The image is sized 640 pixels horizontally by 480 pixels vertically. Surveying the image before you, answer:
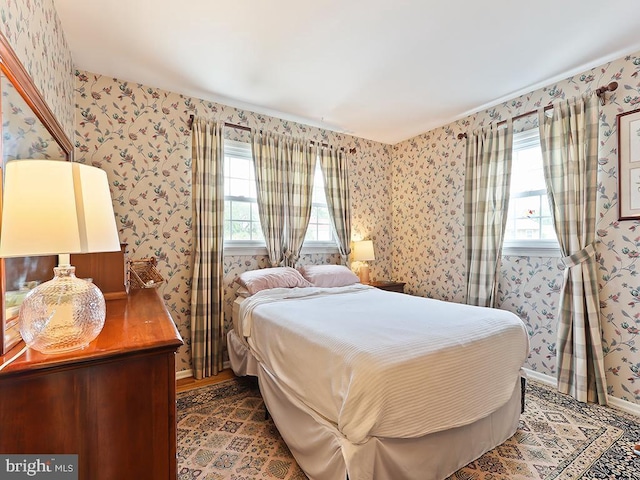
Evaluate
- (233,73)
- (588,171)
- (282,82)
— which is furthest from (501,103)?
(233,73)

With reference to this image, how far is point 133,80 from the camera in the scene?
106 inches

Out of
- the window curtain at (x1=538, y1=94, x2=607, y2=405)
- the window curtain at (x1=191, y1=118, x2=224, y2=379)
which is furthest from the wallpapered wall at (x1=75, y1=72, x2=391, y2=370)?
the window curtain at (x1=538, y1=94, x2=607, y2=405)

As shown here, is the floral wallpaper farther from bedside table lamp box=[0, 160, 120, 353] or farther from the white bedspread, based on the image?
the white bedspread

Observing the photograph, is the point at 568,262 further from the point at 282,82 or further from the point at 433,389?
the point at 282,82

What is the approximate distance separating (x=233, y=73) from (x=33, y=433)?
8.45 ft

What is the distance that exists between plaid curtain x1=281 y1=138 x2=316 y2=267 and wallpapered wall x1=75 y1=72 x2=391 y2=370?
360 mm

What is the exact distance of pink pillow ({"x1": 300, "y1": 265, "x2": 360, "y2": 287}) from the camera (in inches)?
128

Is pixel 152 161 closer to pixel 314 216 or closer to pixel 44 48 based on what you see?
pixel 44 48

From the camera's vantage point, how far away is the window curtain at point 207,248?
2.86 metres

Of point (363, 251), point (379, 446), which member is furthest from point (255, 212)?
point (379, 446)

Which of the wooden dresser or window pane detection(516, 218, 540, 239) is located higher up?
window pane detection(516, 218, 540, 239)

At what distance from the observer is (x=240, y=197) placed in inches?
130

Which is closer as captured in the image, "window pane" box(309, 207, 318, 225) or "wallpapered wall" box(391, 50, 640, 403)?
"wallpapered wall" box(391, 50, 640, 403)

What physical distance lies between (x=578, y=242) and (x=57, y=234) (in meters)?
3.30
